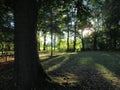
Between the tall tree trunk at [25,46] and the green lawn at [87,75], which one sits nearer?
the tall tree trunk at [25,46]

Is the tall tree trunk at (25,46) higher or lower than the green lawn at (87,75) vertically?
higher

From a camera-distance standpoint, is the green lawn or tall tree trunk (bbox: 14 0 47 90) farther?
the green lawn

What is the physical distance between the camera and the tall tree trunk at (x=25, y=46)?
713 cm

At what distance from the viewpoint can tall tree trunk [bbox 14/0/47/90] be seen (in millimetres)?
7133

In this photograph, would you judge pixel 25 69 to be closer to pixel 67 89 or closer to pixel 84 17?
pixel 67 89

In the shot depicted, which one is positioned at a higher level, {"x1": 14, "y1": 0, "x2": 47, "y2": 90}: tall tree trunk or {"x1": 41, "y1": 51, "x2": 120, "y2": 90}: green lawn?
{"x1": 14, "y1": 0, "x2": 47, "y2": 90}: tall tree trunk

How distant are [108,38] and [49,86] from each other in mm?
37772

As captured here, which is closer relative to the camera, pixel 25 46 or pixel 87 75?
pixel 25 46

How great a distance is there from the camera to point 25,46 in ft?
23.4

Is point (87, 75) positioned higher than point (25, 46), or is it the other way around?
point (25, 46)

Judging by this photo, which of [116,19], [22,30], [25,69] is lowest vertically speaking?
[25,69]

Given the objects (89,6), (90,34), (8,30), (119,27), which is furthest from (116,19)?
(89,6)

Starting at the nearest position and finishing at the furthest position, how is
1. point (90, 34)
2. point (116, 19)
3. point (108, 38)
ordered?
point (116, 19) < point (108, 38) < point (90, 34)

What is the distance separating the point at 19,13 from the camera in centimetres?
725
